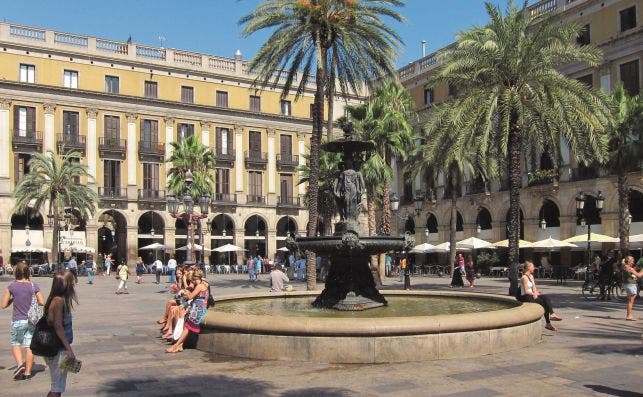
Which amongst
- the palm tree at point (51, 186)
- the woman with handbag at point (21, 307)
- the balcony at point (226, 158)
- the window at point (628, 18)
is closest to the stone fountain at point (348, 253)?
the woman with handbag at point (21, 307)

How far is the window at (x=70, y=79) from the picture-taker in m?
49.8

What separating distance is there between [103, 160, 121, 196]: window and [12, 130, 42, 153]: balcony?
5.28 m

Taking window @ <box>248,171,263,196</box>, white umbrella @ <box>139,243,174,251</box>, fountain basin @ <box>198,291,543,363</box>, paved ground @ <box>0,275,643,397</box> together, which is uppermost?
window @ <box>248,171,263,196</box>

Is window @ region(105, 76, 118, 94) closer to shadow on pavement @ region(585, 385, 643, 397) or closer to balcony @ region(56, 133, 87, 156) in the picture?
balcony @ region(56, 133, 87, 156)

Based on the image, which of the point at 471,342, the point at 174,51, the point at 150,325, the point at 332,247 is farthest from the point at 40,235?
the point at 471,342

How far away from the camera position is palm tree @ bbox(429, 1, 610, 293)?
1917 centimetres

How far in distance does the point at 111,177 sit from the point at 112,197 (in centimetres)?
179

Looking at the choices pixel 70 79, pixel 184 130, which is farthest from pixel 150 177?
pixel 70 79

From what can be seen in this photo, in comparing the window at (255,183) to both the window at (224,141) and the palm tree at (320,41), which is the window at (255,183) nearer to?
the window at (224,141)

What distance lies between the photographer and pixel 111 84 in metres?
51.9

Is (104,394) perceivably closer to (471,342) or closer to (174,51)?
(471,342)

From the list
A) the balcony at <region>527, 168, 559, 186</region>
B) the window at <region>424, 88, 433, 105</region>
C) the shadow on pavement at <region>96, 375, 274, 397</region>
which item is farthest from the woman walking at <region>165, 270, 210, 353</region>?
the window at <region>424, 88, 433, 105</region>

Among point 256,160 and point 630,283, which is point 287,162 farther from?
point 630,283

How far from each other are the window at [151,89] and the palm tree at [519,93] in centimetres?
3734
